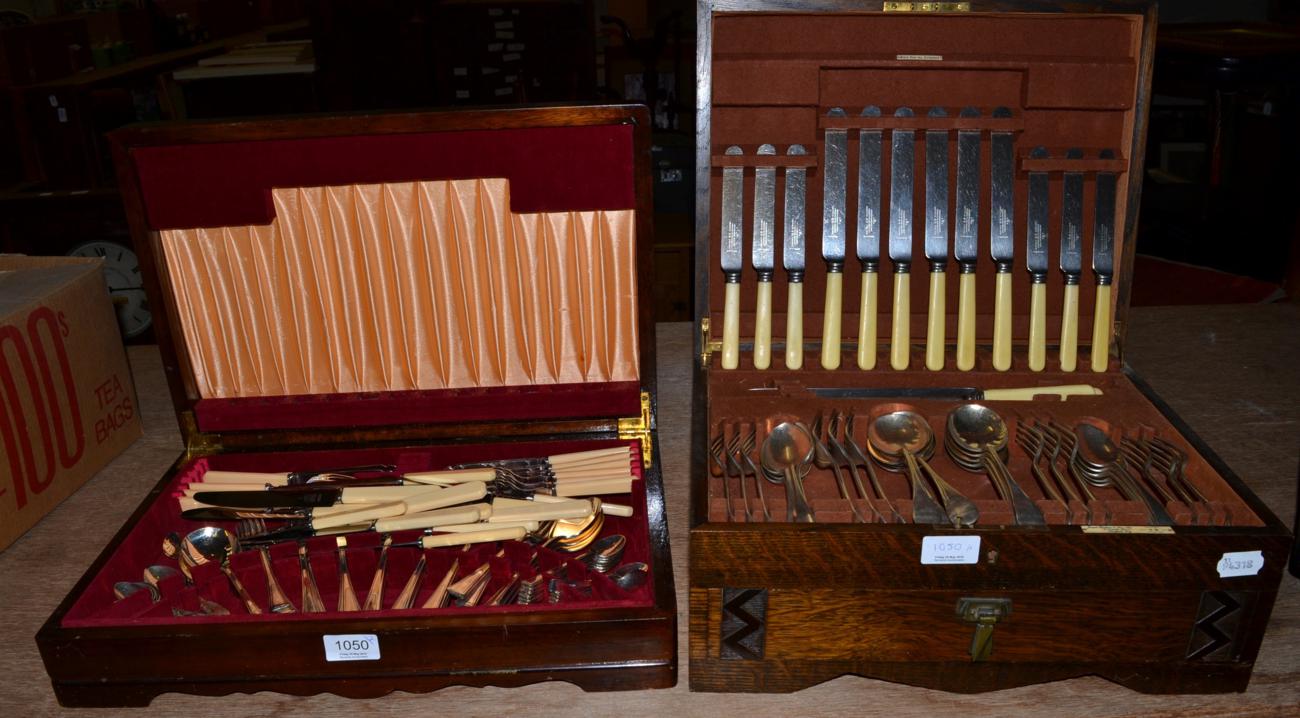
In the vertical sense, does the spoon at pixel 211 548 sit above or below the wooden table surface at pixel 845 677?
above

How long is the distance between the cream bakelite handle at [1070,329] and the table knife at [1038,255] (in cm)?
3

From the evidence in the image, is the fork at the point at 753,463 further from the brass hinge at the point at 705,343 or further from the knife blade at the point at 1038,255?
the knife blade at the point at 1038,255

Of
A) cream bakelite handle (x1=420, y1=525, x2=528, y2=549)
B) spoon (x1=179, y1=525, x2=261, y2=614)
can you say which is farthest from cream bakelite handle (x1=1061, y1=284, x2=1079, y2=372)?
spoon (x1=179, y1=525, x2=261, y2=614)

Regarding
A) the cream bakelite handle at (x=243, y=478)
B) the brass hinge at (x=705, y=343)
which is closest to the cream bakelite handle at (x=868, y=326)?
the brass hinge at (x=705, y=343)

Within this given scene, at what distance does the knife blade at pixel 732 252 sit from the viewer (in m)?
1.32

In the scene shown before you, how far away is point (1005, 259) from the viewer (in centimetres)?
134

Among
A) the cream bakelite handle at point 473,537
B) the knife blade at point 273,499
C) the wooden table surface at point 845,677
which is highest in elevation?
the knife blade at point 273,499

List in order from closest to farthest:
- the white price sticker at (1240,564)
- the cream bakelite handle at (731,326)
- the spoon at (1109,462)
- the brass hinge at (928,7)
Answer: the white price sticker at (1240,564)
the spoon at (1109,462)
the brass hinge at (928,7)
the cream bakelite handle at (731,326)

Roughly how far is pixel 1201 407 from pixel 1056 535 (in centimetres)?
82

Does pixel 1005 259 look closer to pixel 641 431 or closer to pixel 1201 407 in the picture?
pixel 1201 407

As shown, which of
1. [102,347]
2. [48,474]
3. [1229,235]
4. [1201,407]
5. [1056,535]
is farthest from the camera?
[1229,235]

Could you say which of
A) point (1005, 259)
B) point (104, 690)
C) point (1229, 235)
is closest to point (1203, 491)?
point (1005, 259)

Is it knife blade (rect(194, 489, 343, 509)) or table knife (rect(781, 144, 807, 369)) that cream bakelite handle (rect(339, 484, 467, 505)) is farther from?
table knife (rect(781, 144, 807, 369))

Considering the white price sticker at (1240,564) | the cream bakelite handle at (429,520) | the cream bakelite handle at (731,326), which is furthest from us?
the cream bakelite handle at (731,326)
